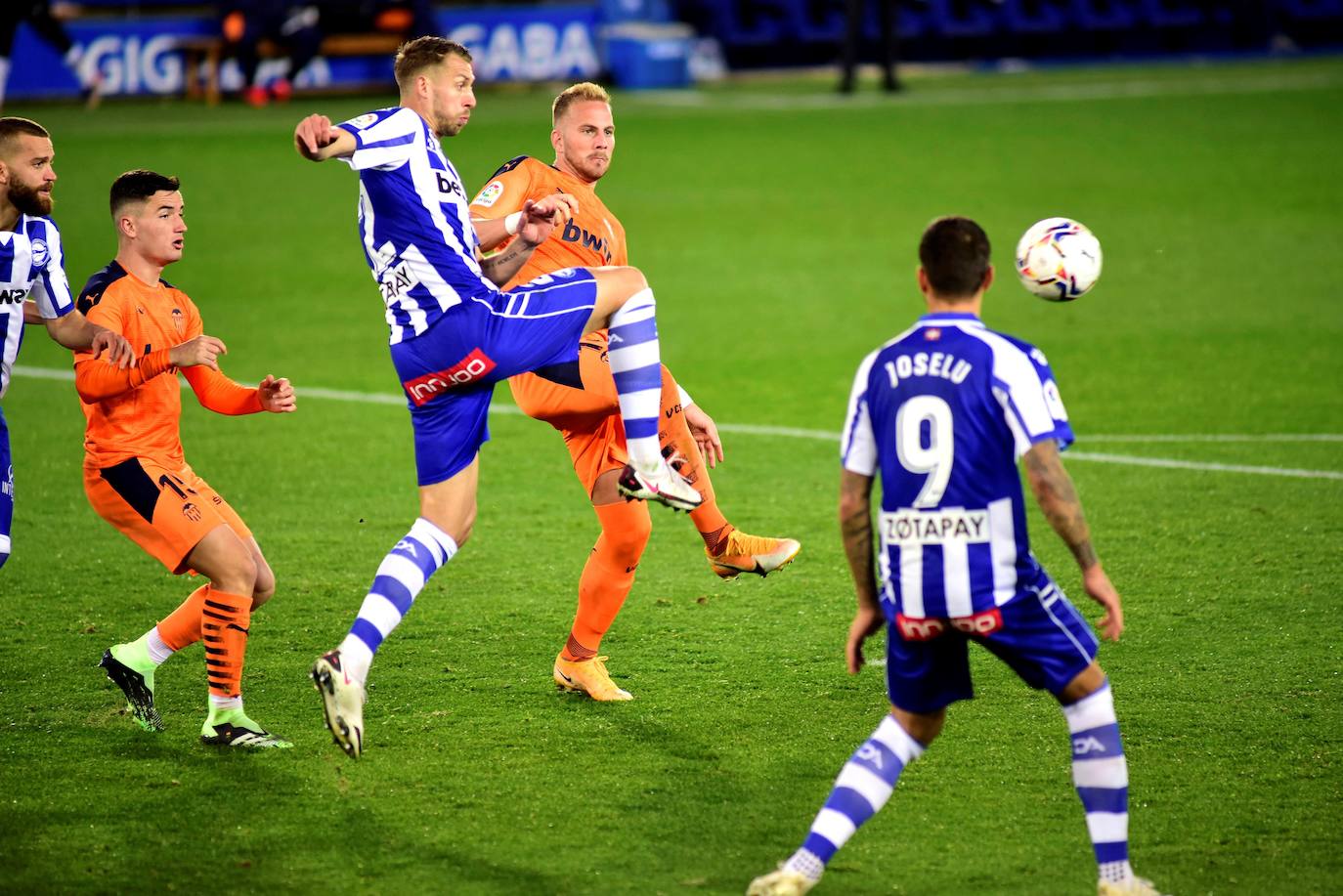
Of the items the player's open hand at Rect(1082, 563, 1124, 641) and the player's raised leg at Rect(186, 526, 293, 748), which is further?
the player's raised leg at Rect(186, 526, 293, 748)

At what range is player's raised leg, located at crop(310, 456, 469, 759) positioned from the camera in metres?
4.91

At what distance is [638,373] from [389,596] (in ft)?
3.74

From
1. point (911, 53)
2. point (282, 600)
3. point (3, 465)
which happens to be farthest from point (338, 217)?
point (911, 53)

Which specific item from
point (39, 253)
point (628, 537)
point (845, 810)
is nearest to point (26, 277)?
point (39, 253)

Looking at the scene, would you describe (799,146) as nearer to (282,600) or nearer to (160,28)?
(160,28)

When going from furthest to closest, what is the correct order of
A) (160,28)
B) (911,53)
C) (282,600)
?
(911,53) → (160,28) → (282,600)

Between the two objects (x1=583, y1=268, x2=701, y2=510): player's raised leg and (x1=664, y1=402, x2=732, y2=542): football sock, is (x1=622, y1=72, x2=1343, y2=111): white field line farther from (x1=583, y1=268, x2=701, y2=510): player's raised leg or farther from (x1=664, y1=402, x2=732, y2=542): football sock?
(x1=583, y1=268, x2=701, y2=510): player's raised leg

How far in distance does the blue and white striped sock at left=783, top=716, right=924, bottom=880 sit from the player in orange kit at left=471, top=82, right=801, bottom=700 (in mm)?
1900

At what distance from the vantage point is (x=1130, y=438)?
33.8 feet

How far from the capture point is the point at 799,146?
24.0m

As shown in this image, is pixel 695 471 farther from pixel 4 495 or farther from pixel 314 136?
pixel 4 495

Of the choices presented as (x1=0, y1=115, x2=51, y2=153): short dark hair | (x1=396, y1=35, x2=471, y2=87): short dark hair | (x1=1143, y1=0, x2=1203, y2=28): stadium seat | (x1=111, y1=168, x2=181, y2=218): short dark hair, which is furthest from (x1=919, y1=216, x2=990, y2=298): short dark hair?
(x1=1143, y1=0, x2=1203, y2=28): stadium seat

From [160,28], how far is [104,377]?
2481cm

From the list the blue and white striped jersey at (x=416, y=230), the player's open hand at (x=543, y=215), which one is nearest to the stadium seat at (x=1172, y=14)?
the player's open hand at (x=543, y=215)
